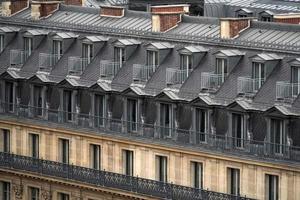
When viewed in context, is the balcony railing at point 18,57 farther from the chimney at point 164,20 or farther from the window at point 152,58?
the window at point 152,58

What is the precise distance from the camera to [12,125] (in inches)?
6068

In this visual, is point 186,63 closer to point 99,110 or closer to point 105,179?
point 99,110

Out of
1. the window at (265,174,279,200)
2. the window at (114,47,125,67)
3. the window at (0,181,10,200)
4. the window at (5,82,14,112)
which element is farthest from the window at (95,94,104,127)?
the window at (265,174,279,200)

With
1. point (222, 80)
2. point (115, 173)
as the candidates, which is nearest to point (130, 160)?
point (115, 173)

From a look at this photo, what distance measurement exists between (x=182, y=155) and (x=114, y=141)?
6.63 m

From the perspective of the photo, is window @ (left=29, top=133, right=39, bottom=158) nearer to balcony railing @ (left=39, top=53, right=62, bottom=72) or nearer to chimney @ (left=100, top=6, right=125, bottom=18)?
balcony railing @ (left=39, top=53, right=62, bottom=72)

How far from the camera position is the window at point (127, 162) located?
145m

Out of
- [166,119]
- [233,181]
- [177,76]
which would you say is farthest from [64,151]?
[233,181]

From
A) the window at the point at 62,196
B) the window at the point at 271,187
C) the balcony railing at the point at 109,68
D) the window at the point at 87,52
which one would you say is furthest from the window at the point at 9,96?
the window at the point at 271,187

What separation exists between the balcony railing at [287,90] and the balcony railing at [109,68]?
15539 millimetres

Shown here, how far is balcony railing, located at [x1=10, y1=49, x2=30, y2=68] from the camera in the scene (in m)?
154

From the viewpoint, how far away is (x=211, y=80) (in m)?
139

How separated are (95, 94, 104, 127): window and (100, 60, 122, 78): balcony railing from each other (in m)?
1.52

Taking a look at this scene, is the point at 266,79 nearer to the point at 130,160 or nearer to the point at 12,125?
the point at 130,160
